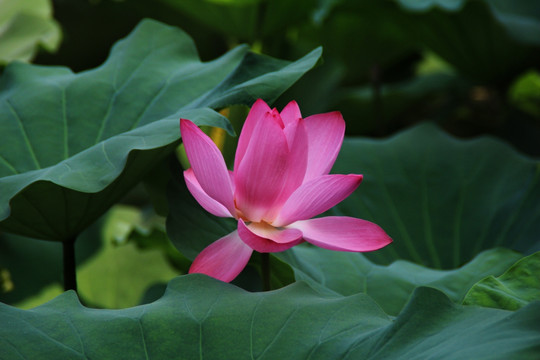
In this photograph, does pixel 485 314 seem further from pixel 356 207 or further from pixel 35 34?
pixel 35 34

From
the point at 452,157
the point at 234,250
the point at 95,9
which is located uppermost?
the point at 234,250

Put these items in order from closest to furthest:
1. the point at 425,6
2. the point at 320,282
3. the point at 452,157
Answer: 1. the point at 320,282
2. the point at 452,157
3. the point at 425,6

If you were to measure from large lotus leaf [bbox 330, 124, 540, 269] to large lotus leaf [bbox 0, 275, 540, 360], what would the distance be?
0.55m

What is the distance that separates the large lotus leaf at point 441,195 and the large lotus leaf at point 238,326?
21.6 inches

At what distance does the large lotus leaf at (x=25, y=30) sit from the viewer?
185 cm

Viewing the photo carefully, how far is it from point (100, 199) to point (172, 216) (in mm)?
114

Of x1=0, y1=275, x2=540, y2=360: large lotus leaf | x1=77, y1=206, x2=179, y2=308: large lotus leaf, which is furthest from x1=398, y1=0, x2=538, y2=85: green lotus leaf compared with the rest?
x1=0, y1=275, x2=540, y2=360: large lotus leaf

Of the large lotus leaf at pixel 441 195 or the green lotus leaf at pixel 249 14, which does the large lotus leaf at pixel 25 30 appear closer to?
the green lotus leaf at pixel 249 14

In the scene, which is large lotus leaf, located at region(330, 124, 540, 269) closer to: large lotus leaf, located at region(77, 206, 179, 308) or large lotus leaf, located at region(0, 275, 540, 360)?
large lotus leaf, located at region(0, 275, 540, 360)

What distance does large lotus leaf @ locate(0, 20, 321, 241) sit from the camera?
33.3 inches

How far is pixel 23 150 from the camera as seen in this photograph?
1059 millimetres

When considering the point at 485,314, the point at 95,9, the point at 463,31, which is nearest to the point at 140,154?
the point at 485,314

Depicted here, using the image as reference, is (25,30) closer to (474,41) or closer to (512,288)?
(474,41)

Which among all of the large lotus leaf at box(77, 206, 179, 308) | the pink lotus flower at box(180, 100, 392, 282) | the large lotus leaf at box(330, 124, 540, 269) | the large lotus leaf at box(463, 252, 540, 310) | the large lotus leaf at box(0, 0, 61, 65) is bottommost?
the large lotus leaf at box(77, 206, 179, 308)
